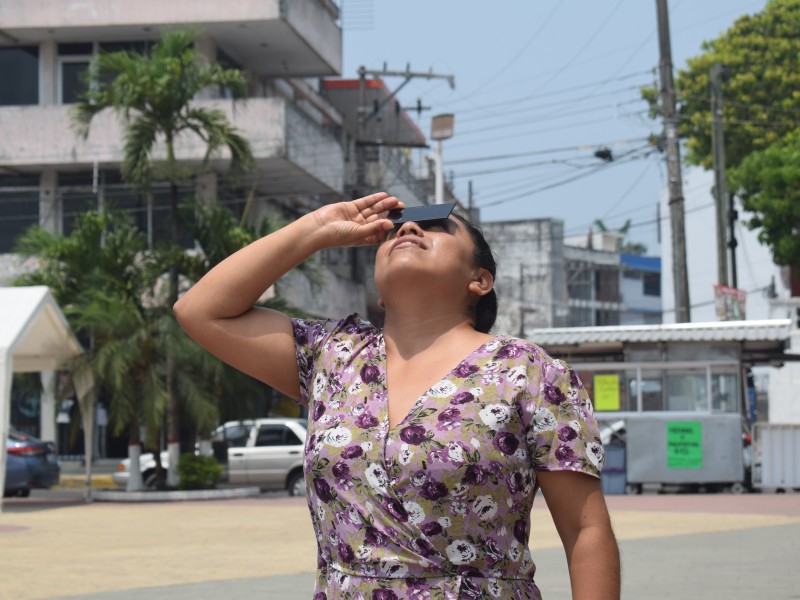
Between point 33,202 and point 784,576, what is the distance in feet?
85.9

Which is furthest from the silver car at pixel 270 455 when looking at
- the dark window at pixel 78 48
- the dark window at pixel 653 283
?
the dark window at pixel 653 283

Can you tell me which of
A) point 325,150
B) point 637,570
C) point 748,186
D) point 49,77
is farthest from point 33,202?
point 637,570

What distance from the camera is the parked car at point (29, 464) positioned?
78.3 feet

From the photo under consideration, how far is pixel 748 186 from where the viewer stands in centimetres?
3844

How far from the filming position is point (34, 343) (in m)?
20.9

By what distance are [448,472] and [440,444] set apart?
6cm

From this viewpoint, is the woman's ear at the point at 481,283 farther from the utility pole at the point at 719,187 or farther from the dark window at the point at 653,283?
the dark window at the point at 653,283

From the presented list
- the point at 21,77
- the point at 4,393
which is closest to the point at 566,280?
the point at 21,77

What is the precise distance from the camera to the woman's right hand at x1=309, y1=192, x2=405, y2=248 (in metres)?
3.29

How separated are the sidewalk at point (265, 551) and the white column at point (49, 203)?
13247 millimetres

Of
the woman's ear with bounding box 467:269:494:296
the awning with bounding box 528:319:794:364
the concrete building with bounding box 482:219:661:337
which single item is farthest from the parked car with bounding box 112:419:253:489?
the concrete building with bounding box 482:219:661:337

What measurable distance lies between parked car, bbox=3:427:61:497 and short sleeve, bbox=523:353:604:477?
2192 centimetres

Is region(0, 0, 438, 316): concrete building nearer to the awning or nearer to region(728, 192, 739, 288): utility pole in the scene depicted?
the awning

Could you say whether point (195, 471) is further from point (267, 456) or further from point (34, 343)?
point (34, 343)
